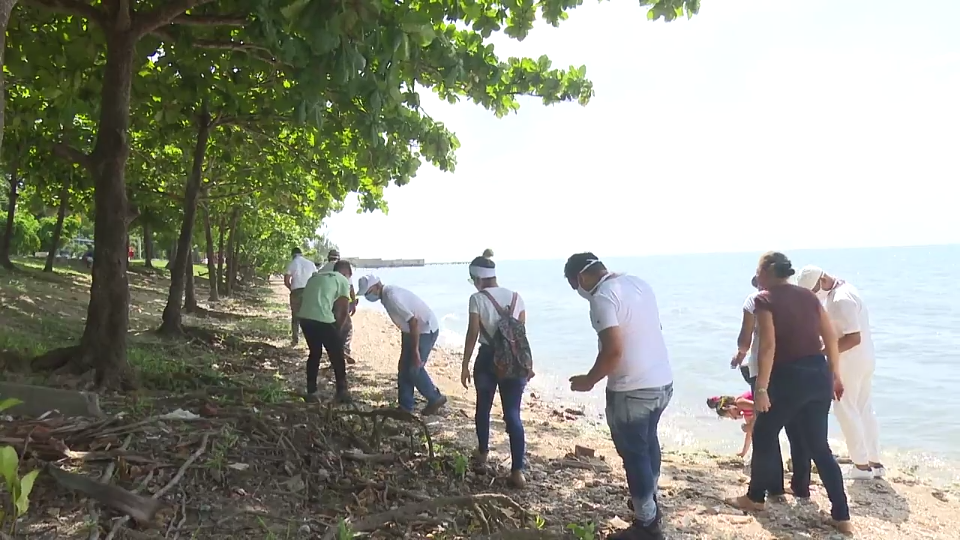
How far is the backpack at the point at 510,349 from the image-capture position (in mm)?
5004

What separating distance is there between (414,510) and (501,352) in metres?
1.64

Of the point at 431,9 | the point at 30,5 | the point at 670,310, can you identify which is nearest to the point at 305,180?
the point at 30,5

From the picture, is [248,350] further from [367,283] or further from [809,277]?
[809,277]

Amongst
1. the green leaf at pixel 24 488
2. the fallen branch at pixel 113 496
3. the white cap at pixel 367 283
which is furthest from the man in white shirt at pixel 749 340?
the green leaf at pixel 24 488

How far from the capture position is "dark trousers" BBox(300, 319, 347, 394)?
7.21 metres

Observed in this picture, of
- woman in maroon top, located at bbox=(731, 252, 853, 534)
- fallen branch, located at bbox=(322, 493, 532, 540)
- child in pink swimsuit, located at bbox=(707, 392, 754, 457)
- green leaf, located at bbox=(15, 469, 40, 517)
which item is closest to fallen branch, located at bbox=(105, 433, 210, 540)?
green leaf, located at bbox=(15, 469, 40, 517)

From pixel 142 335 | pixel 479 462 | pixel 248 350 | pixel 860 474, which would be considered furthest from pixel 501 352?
pixel 142 335

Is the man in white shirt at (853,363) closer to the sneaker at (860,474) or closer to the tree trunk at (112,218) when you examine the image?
the sneaker at (860,474)

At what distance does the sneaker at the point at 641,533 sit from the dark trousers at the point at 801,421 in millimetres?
1272

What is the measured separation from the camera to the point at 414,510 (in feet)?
12.0

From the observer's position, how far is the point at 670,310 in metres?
34.3

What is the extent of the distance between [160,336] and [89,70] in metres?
4.78

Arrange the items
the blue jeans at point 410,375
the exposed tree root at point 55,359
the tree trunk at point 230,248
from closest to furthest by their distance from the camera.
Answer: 1. the exposed tree root at point 55,359
2. the blue jeans at point 410,375
3. the tree trunk at point 230,248

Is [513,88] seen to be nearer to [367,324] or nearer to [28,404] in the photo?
[28,404]
